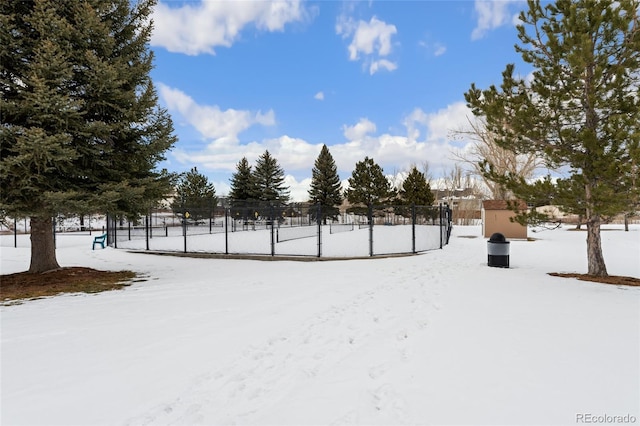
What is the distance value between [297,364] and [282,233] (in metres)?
23.3

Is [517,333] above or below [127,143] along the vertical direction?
below

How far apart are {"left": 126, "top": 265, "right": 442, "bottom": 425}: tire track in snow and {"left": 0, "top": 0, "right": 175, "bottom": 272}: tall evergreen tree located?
6224mm

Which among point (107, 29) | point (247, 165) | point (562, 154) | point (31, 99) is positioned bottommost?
point (562, 154)

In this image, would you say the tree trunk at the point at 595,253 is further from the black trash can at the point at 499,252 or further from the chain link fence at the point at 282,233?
the chain link fence at the point at 282,233

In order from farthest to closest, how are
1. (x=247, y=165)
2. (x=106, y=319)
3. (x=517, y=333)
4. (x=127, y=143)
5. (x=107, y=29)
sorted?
(x=247, y=165) → (x=127, y=143) → (x=107, y=29) → (x=106, y=319) → (x=517, y=333)

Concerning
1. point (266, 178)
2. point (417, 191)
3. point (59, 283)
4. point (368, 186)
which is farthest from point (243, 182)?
point (59, 283)

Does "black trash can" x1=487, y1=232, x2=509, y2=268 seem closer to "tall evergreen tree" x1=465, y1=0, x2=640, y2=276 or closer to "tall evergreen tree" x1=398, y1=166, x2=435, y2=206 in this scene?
"tall evergreen tree" x1=465, y1=0, x2=640, y2=276

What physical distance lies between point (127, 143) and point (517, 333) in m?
10.3

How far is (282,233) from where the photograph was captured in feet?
88.6

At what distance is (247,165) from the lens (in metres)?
51.8

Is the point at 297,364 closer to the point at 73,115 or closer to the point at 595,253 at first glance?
the point at 73,115

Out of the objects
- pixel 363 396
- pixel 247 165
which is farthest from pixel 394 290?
pixel 247 165

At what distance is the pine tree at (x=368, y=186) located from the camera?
49281mm

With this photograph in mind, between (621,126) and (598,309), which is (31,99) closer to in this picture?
(598,309)
